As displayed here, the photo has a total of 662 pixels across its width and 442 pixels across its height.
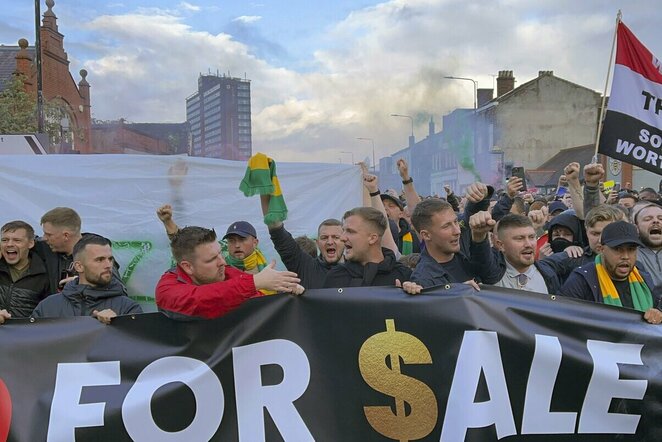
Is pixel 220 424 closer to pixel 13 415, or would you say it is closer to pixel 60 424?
pixel 60 424

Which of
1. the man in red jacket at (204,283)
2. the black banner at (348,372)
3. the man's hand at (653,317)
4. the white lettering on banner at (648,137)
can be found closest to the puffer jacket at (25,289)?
the black banner at (348,372)

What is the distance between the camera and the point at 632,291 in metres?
3.49

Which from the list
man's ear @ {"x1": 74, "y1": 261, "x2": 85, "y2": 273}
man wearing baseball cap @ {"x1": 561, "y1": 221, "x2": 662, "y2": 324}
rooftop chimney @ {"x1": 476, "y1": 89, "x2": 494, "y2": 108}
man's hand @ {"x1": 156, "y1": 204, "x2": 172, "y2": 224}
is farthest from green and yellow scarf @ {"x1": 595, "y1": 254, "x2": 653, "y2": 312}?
rooftop chimney @ {"x1": 476, "y1": 89, "x2": 494, "y2": 108}

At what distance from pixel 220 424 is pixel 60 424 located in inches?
28.8

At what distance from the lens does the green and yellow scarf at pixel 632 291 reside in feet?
11.3

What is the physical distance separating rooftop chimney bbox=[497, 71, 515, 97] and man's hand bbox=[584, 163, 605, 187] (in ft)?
140

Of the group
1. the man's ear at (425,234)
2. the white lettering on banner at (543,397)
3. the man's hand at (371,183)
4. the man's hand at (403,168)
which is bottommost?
the white lettering on banner at (543,397)

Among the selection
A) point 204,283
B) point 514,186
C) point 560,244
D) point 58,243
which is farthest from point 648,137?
point 58,243

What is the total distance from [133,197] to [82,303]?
2296 millimetres

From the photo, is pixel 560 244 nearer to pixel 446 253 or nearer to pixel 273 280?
pixel 446 253

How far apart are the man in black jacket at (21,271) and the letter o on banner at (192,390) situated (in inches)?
65.0

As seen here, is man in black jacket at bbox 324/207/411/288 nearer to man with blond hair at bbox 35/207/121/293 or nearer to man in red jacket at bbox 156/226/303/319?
man in red jacket at bbox 156/226/303/319

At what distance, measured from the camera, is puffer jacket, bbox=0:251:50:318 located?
4.11 m

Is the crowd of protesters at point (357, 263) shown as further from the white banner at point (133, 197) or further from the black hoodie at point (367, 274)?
the white banner at point (133, 197)
